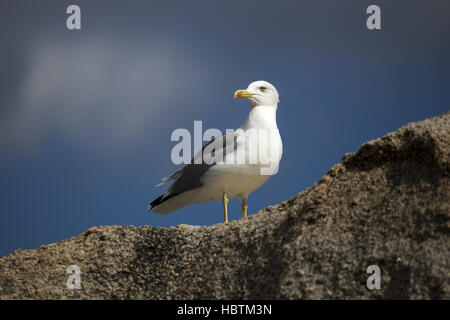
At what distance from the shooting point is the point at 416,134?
16.7ft

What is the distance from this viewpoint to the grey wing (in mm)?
7805

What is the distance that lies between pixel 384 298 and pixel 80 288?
10.9ft

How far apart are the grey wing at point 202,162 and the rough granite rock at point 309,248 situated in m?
1.72

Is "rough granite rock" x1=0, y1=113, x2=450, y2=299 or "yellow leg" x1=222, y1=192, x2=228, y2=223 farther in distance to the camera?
"yellow leg" x1=222, y1=192, x2=228, y2=223

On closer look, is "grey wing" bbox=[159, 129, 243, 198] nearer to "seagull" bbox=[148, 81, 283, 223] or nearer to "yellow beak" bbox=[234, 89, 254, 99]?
"seagull" bbox=[148, 81, 283, 223]

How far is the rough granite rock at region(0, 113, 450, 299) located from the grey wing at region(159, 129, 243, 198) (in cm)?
172

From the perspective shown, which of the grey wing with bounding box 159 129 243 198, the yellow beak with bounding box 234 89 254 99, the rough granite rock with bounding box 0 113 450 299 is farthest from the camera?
the yellow beak with bounding box 234 89 254 99

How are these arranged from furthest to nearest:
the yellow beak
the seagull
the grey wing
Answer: the yellow beak → the grey wing → the seagull

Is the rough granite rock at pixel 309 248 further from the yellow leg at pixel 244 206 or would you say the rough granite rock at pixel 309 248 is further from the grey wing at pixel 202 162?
the yellow leg at pixel 244 206

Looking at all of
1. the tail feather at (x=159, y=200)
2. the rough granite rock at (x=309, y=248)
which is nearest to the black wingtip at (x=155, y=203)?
the tail feather at (x=159, y=200)

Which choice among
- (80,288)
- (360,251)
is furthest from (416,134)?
(80,288)

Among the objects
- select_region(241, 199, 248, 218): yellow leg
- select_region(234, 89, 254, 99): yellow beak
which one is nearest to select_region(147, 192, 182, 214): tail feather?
select_region(241, 199, 248, 218): yellow leg
